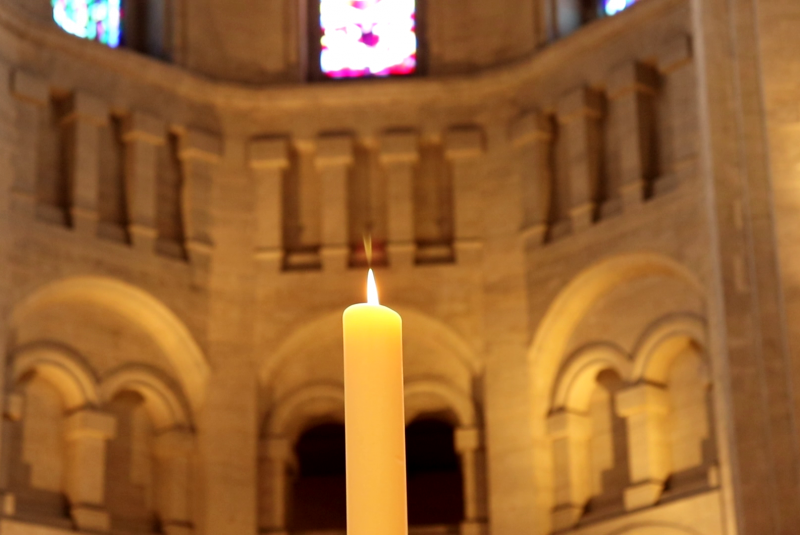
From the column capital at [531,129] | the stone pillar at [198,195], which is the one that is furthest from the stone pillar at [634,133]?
the stone pillar at [198,195]

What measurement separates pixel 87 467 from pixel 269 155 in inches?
150

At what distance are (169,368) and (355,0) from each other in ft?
15.2

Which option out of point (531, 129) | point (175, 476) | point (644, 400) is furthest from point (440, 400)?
point (531, 129)

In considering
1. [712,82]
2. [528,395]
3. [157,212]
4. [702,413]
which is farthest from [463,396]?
[712,82]

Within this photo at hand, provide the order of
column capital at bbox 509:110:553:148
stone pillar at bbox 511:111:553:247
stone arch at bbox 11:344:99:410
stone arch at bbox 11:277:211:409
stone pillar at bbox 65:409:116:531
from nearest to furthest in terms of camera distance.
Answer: stone pillar at bbox 65:409:116:531 < stone arch at bbox 11:344:99:410 < stone arch at bbox 11:277:211:409 < stone pillar at bbox 511:111:553:247 < column capital at bbox 509:110:553:148

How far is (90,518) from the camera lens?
47.5 ft

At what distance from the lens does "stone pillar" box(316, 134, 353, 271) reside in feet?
52.5

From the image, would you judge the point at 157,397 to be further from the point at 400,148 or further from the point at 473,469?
the point at 400,148

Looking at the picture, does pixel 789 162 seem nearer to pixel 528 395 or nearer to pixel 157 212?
pixel 528 395

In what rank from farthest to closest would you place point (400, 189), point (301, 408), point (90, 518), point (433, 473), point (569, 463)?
point (433, 473) < point (400, 189) < point (301, 408) < point (569, 463) < point (90, 518)

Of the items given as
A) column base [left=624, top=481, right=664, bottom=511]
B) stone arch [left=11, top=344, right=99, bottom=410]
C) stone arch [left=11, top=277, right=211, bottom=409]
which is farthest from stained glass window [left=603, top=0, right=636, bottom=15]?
stone arch [left=11, top=344, right=99, bottom=410]

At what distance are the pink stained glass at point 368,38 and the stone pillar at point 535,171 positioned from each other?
5.62 ft

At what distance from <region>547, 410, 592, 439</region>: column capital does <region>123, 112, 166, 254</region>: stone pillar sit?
4.36 m

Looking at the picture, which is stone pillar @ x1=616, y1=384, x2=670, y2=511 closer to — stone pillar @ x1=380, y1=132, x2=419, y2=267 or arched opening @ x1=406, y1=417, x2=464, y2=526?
stone pillar @ x1=380, y1=132, x2=419, y2=267
